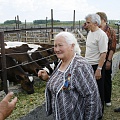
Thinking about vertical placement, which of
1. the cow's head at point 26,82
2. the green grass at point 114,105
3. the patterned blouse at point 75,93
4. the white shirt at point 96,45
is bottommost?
the green grass at point 114,105

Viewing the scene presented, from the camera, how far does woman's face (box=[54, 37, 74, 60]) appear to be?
104 inches

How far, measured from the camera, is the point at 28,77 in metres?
6.22

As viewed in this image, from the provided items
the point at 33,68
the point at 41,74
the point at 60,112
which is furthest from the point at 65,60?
the point at 33,68

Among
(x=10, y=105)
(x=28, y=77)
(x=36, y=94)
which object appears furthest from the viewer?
(x=28, y=77)

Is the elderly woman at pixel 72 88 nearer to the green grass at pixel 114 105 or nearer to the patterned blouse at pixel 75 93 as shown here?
the patterned blouse at pixel 75 93

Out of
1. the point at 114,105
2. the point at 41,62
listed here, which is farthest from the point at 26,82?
the point at 41,62

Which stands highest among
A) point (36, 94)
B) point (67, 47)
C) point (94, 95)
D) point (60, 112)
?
point (67, 47)

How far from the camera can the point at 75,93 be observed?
8.48 ft

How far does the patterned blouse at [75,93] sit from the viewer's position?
256cm

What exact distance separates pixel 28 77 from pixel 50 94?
350cm

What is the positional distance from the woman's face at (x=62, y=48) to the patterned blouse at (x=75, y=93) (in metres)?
0.09

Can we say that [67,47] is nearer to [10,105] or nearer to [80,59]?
[80,59]

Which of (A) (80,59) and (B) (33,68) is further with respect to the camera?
(B) (33,68)

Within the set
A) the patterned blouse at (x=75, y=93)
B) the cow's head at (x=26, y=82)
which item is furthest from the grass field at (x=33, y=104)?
the patterned blouse at (x=75, y=93)
